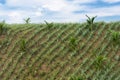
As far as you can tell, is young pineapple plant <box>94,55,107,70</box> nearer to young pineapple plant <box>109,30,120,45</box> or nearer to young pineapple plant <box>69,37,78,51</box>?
young pineapple plant <box>69,37,78,51</box>

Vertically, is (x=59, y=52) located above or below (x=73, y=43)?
below

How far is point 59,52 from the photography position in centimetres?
1246

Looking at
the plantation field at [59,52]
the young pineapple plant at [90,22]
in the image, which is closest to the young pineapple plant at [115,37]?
the plantation field at [59,52]

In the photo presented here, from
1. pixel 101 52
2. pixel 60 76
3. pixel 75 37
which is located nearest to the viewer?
pixel 60 76

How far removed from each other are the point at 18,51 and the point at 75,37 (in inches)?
92.0

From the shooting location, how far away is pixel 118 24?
548 inches

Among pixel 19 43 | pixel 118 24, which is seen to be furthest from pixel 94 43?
pixel 19 43

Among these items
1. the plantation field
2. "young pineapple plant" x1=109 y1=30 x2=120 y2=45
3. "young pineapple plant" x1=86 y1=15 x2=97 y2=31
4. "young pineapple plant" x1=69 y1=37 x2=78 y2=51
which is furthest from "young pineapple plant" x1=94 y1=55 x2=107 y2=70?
"young pineapple plant" x1=86 y1=15 x2=97 y2=31

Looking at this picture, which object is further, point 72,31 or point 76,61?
point 72,31

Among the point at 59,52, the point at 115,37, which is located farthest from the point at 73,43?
the point at 115,37

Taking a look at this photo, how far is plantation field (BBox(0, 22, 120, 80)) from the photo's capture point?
1146 centimetres

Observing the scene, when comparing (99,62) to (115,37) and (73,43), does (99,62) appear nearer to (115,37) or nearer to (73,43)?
(73,43)

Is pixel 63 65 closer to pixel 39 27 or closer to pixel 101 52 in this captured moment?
pixel 101 52

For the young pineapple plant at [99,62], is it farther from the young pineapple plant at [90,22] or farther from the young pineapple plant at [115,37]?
the young pineapple plant at [90,22]
